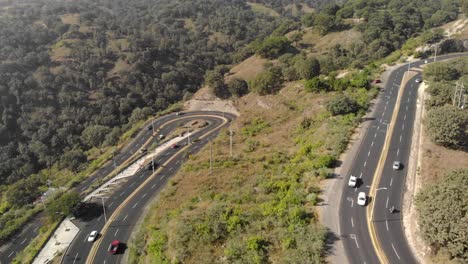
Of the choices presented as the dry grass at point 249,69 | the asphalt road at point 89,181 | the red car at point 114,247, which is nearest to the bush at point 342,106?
the asphalt road at point 89,181

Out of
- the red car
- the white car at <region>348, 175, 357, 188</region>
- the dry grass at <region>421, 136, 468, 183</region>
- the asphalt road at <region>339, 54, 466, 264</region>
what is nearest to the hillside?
the white car at <region>348, 175, 357, 188</region>

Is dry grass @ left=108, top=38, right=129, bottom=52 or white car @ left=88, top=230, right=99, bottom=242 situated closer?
white car @ left=88, top=230, right=99, bottom=242

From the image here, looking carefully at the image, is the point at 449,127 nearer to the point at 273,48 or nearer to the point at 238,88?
the point at 238,88

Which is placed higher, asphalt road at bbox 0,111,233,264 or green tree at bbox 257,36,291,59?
green tree at bbox 257,36,291,59

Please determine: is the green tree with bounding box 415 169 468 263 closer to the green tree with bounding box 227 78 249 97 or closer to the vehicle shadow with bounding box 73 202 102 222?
the vehicle shadow with bounding box 73 202 102 222

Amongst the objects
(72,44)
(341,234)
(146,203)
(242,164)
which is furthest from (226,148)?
(72,44)

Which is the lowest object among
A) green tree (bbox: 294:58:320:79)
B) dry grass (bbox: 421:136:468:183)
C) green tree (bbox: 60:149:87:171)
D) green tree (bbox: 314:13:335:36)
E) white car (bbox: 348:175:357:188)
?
green tree (bbox: 60:149:87:171)

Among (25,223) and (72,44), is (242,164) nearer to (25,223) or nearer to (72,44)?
(25,223)

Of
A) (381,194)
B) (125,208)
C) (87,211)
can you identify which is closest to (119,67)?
(87,211)

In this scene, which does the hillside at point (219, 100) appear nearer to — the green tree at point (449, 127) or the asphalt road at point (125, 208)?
the asphalt road at point (125, 208)
